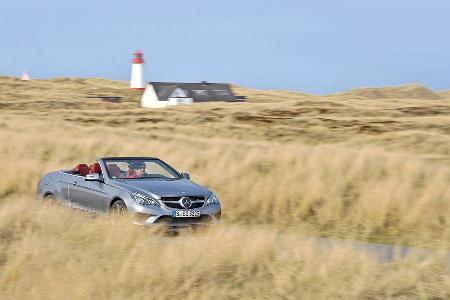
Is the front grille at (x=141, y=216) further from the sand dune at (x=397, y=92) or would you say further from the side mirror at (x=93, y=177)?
the sand dune at (x=397, y=92)

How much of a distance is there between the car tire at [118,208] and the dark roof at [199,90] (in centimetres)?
7445

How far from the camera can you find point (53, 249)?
918cm

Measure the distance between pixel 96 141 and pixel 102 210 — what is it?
1548 centimetres

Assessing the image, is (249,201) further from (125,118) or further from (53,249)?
(125,118)

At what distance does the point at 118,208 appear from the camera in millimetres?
12789

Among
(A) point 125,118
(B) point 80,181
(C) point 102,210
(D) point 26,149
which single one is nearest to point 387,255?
(C) point 102,210

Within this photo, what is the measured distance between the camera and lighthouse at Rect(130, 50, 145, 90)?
97438 mm

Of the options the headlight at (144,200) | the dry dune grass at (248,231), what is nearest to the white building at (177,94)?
the dry dune grass at (248,231)

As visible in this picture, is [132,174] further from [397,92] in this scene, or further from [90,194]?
[397,92]

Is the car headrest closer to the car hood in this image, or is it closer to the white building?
the car hood

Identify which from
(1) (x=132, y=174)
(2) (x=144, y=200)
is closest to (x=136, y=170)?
(1) (x=132, y=174)

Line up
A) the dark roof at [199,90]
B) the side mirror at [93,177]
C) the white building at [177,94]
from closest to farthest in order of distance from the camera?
the side mirror at [93,177] → the white building at [177,94] → the dark roof at [199,90]

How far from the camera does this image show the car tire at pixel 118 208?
1260cm

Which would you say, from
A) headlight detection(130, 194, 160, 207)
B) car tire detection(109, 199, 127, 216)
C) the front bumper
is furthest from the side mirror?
the front bumper
